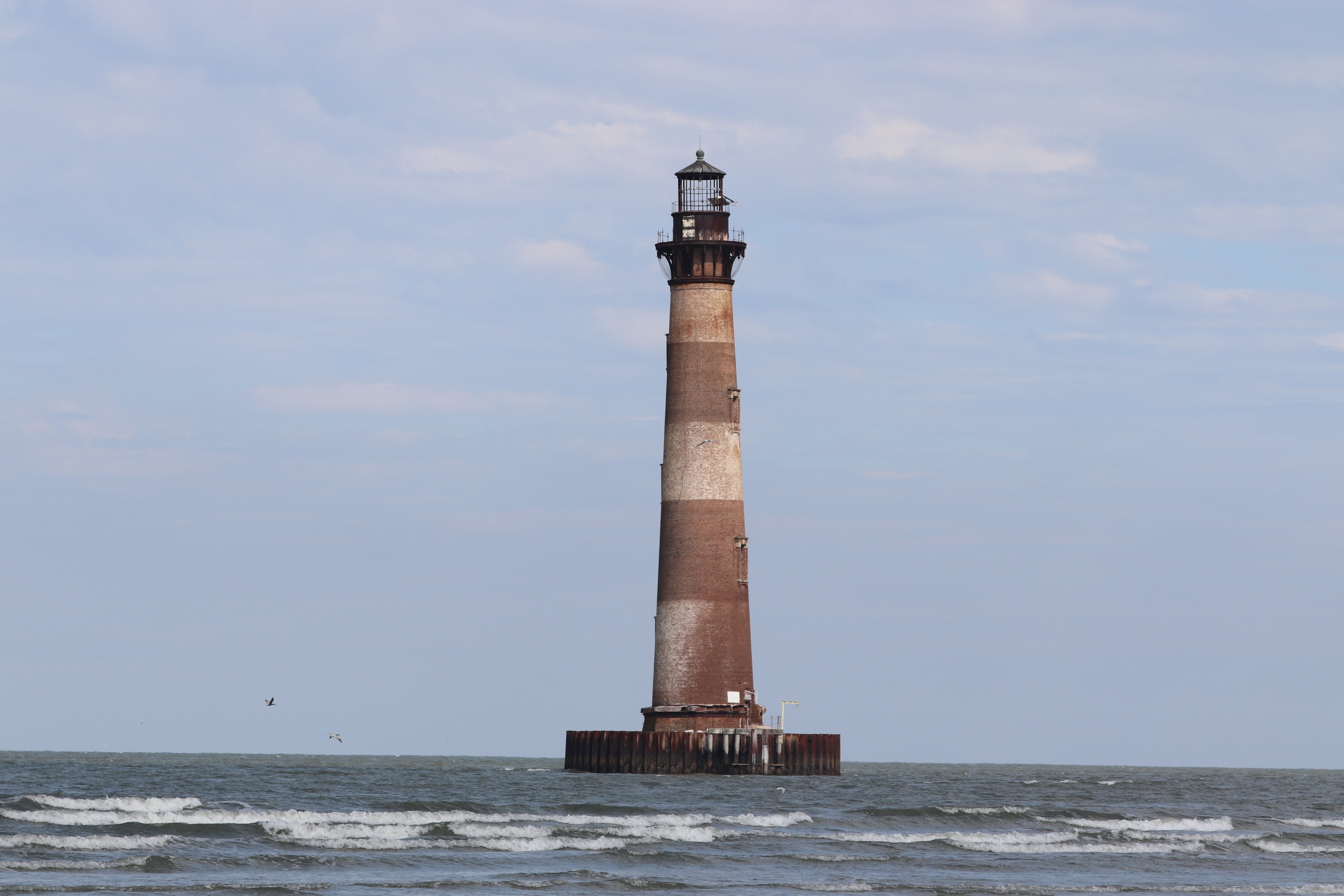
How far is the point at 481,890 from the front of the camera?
29.3 meters

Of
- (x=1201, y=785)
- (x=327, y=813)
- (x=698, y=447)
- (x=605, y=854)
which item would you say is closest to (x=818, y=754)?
(x=698, y=447)

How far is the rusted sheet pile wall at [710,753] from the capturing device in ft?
173

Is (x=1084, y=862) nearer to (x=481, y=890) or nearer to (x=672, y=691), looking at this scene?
(x=481, y=890)

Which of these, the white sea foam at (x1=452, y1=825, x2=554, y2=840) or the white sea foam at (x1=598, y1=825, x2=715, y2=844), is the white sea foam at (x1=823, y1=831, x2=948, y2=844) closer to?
the white sea foam at (x1=598, y1=825, x2=715, y2=844)

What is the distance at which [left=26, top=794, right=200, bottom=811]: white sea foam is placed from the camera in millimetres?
44750

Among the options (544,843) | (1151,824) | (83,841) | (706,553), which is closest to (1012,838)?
(1151,824)

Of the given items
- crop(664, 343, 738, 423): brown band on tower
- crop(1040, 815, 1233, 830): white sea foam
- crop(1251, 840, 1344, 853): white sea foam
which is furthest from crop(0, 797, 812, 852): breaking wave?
crop(664, 343, 738, 423): brown band on tower

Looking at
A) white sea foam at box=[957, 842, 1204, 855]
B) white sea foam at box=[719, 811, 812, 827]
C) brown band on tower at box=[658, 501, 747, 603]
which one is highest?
brown band on tower at box=[658, 501, 747, 603]

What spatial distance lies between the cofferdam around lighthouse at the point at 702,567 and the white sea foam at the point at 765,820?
9.23 meters

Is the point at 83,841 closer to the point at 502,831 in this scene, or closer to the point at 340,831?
the point at 340,831

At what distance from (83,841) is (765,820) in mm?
15163

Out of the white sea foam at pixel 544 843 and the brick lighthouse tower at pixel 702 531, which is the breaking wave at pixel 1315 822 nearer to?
the brick lighthouse tower at pixel 702 531

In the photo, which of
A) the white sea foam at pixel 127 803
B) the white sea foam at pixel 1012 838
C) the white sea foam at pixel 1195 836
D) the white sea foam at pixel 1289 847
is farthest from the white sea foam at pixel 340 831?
the white sea foam at pixel 1289 847

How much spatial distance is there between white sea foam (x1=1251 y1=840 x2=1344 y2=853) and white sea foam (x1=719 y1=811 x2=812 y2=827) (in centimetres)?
1023
